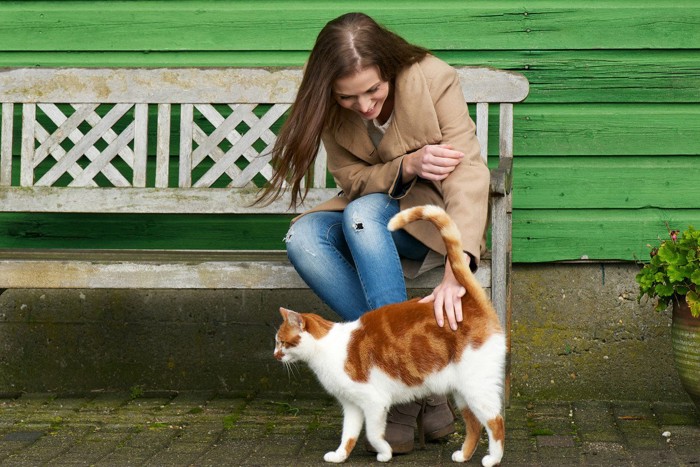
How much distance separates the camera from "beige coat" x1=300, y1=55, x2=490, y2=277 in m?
3.62

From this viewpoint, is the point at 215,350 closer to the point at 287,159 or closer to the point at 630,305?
the point at 287,159

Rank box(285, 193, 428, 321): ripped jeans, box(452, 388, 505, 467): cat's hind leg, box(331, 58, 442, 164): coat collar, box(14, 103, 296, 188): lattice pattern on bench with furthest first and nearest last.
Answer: box(14, 103, 296, 188): lattice pattern on bench → box(331, 58, 442, 164): coat collar → box(285, 193, 428, 321): ripped jeans → box(452, 388, 505, 467): cat's hind leg

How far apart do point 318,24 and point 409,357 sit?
200cm

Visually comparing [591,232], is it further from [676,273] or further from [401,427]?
[401,427]

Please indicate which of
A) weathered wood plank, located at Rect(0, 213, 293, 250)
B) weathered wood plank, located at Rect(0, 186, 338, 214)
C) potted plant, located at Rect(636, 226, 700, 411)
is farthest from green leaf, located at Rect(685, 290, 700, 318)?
weathered wood plank, located at Rect(0, 213, 293, 250)

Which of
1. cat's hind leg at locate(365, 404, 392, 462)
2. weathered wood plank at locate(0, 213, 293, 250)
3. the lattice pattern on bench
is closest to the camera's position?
cat's hind leg at locate(365, 404, 392, 462)

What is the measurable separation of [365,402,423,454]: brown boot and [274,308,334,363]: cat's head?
0.40m

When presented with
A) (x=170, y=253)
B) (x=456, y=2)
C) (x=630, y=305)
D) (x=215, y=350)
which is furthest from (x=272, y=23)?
(x=630, y=305)

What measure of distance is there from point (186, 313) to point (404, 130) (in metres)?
1.73

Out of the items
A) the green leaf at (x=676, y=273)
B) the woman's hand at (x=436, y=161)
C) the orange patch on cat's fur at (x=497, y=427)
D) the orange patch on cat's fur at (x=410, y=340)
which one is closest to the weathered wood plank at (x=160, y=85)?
the woman's hand at (x=436, y=161)

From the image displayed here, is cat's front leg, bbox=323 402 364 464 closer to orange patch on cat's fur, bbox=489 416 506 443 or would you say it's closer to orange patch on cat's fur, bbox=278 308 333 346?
orange patch on cat's fur, bbox=278 308 333 346

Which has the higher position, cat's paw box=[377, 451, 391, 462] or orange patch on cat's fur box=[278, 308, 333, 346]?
orange patch on cat's fur box=[278, 308, 333, 346]

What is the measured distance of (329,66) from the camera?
3496mm

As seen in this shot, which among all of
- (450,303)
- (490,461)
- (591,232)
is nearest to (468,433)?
(490,461)
